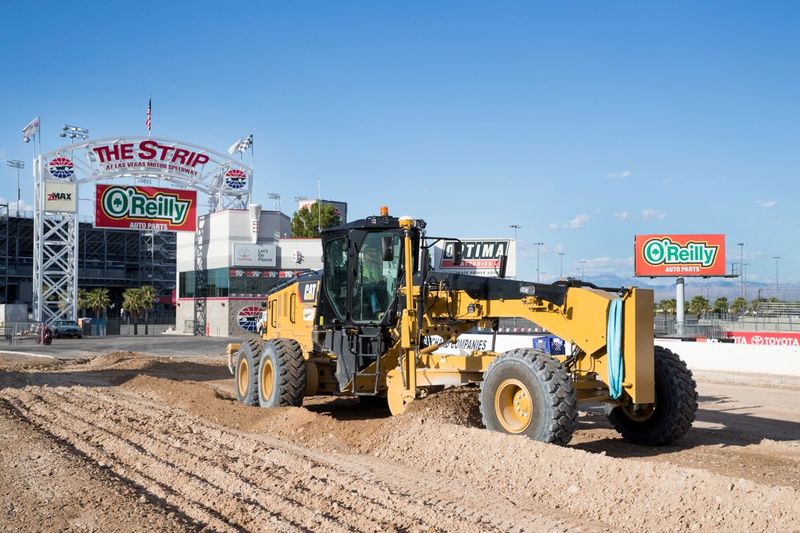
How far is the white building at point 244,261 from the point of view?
185 feet

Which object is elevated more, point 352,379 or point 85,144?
point 85,144

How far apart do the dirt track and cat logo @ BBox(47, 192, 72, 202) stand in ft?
147

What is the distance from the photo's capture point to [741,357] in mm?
23766

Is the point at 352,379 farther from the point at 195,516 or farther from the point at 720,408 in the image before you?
the point at 720,408

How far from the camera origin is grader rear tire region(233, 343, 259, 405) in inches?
554

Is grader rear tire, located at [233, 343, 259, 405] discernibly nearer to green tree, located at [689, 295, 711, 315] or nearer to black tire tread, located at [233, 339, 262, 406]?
black tire tread, located at [233, 339, 262, 406]

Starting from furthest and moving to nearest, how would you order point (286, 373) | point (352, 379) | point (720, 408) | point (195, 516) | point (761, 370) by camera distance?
1. point (761, 370)
2. point (720, 408)
3. point (286, 373)
4. point (352, 379)
5. point (195, 516)

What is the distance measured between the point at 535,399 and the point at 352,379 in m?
3.76

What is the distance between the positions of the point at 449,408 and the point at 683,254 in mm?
44045

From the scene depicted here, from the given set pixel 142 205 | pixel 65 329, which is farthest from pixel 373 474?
pixel 142 205

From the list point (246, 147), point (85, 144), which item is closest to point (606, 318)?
point (85, 144)

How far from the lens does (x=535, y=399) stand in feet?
29.6

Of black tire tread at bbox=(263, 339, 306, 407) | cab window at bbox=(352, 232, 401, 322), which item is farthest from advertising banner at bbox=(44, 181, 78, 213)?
cab window at bbox=(352, 232, 401, 322)

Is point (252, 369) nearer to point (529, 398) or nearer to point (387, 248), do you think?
point (387, 248)
